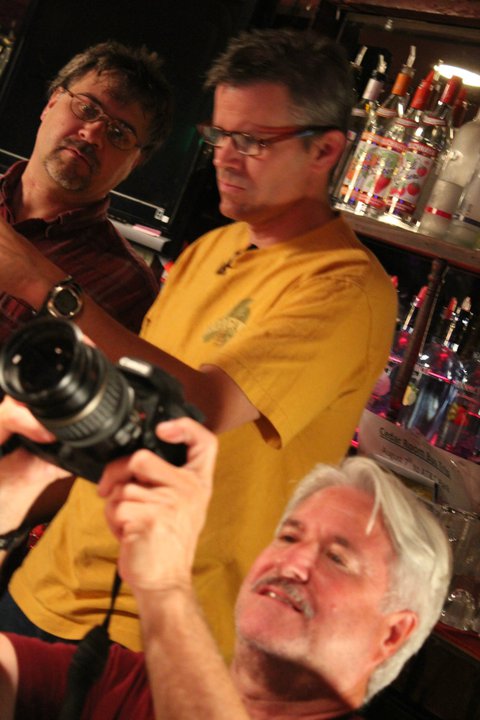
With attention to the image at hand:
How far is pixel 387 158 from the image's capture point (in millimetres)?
1546

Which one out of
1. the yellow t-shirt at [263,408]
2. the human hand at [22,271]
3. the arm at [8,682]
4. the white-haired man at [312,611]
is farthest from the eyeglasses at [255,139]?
the arm at [8,682]

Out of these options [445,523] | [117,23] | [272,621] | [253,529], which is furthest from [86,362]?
[117,23]

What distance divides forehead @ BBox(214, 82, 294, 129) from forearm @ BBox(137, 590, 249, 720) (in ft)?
2.09

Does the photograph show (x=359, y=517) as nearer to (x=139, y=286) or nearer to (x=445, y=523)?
(x=445, y=523)

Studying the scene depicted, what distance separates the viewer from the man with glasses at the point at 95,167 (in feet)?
4.81

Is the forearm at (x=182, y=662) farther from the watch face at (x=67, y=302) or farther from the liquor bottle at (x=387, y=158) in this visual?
the liquor bottle at (x=387, y=158)

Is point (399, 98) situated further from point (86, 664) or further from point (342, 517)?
point (86, 664)

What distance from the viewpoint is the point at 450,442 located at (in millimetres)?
1589

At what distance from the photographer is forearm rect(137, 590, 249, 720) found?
61cm

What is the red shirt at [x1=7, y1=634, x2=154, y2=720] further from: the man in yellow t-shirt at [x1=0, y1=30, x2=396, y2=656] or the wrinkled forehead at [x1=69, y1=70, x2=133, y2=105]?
the wrinkled forehead at [x1=69, y1=70, x2=133, y2=105]

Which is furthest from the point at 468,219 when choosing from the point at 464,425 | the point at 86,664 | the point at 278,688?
the point at 86,664

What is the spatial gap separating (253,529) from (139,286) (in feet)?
1.99

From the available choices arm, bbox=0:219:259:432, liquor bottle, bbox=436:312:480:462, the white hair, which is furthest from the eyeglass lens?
the white hair

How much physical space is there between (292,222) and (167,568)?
0.58 meters
